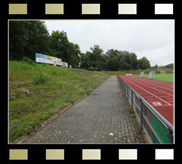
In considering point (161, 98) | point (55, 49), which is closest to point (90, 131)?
point (161, 98)

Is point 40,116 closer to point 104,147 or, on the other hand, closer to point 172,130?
point 104,147

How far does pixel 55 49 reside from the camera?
199ft

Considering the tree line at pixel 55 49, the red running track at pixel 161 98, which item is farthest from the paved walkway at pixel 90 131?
the tree line at pixel 55 49

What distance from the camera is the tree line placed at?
3412 cm

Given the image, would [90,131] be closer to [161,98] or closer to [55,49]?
[161,98]

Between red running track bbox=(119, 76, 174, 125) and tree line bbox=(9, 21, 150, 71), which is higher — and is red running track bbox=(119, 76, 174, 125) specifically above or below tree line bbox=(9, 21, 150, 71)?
below

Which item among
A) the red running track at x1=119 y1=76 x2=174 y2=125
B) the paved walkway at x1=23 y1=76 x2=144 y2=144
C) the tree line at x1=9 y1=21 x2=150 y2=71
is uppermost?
the tree line at x1=9 y1=21 x2=150 y2=71

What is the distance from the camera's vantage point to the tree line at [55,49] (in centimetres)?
3412

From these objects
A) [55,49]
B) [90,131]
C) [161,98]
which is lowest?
[90,131]

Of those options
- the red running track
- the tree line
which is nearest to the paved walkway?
the red running track

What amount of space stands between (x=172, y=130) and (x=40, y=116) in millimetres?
4562

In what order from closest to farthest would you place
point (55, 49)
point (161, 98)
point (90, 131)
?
point (90, 131) < point (161, 98) < point (55, 49)

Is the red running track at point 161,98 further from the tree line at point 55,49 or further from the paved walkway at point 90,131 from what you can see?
the tree line at point 55,49

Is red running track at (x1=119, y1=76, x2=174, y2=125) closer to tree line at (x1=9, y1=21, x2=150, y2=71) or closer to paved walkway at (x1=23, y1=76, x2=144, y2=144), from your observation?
paved walkway at (x1=23, y1=76, x2=144, y2=144)
